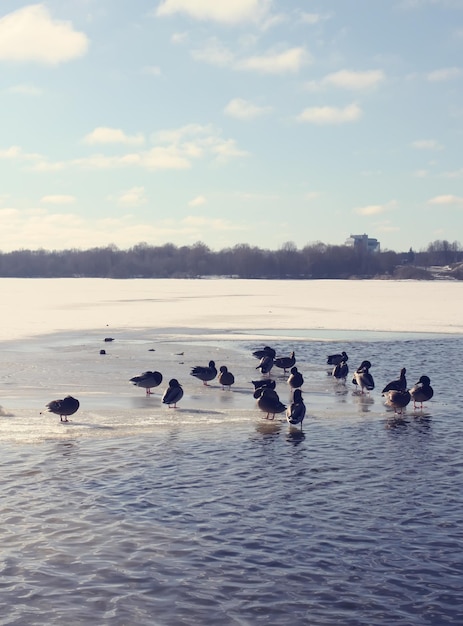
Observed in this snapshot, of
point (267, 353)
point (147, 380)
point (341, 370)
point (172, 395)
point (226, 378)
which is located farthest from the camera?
point (267, 353)

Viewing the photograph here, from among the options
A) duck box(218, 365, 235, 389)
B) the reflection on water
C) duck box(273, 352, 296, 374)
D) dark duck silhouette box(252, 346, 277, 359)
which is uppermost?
dark duck silhouette box(252, 346, 277, 359)

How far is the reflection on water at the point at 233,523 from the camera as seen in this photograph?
6.51 m

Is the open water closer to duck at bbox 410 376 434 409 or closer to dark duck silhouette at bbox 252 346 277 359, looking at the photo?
duck at bbox 410 376 434 409

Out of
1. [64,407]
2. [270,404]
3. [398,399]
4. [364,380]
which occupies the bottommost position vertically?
[64,407]

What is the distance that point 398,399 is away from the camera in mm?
15148

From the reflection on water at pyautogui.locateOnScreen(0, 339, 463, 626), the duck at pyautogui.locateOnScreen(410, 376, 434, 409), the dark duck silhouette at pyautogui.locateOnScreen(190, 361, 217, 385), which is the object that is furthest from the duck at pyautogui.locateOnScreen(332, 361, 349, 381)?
the reflection on water at pyautogui.locateOnScreen(0, 339, 463, 626)

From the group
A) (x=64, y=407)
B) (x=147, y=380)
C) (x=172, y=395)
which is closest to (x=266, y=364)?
(x=147, y=380)

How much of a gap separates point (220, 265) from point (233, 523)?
5655 inches

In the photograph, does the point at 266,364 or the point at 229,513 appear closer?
the point at 229,513

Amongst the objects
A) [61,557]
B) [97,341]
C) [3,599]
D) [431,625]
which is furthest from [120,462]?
[97,341]

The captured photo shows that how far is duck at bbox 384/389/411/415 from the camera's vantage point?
15.1 metres

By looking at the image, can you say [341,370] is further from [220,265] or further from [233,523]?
[220,265]

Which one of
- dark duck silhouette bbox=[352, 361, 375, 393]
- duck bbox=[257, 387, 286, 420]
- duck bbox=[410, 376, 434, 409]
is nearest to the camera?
duck bbox=[257, 387, 286, 420]

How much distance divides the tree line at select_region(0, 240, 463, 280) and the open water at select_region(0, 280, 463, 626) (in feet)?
392
